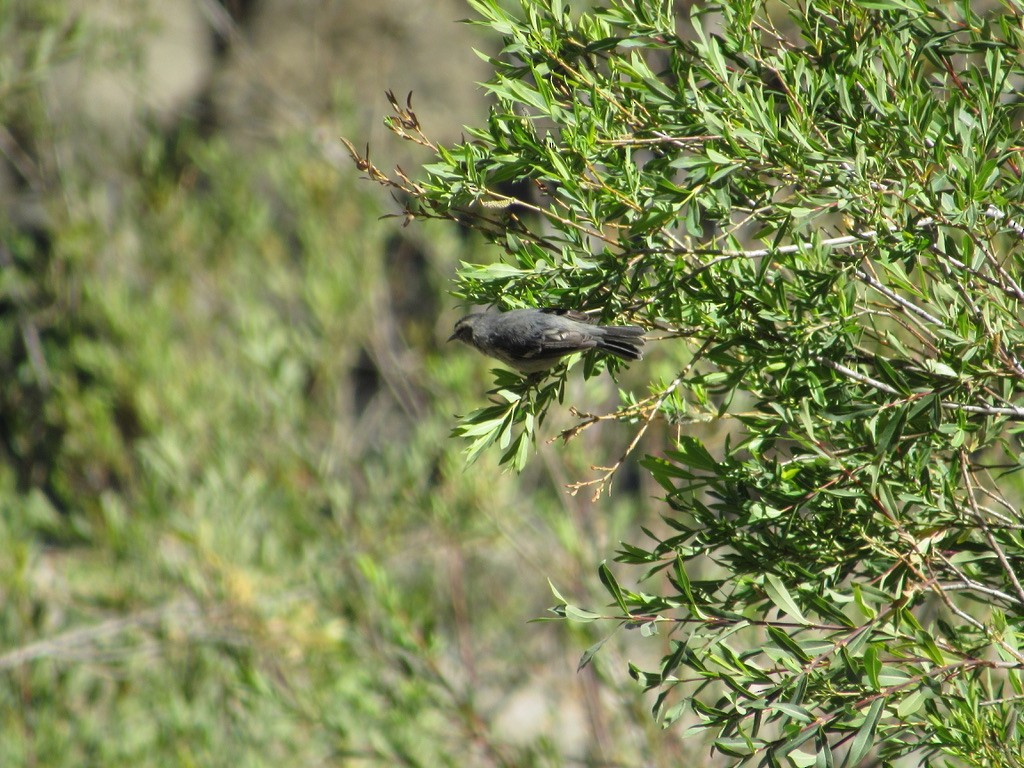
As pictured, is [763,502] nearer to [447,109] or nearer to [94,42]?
[94,42]

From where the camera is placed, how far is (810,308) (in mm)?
2320

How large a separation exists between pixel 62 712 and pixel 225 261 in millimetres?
4466

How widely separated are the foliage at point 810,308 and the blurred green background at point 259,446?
3310 millimetres

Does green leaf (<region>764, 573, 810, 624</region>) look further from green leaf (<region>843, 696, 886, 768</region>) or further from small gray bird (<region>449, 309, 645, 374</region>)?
small gray bird (<region>449, 309, 645, 374</region>)

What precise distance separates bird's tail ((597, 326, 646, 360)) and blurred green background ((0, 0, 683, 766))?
3014 mm

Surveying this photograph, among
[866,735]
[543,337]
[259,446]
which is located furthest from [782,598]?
[259,446]

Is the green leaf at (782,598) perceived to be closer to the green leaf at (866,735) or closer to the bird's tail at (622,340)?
the green leaf at (866,735)

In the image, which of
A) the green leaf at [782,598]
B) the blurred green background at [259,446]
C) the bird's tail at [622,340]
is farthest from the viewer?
the blurred green background at [259,446]

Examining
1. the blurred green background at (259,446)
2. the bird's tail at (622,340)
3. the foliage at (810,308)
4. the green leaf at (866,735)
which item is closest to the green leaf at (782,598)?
the foliage at (810,308)

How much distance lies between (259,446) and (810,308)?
6483mm

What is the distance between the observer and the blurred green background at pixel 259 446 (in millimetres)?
6633

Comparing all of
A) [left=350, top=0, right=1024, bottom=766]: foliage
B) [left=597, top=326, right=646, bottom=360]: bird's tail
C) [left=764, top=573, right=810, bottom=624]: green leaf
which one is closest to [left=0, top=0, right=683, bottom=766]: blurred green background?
[left=597, top=326, right=646, bottom=360]: bird's tail

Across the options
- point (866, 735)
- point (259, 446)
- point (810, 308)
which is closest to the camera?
point (866, 735)

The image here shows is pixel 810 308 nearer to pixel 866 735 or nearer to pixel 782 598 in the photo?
pixel 782 598
